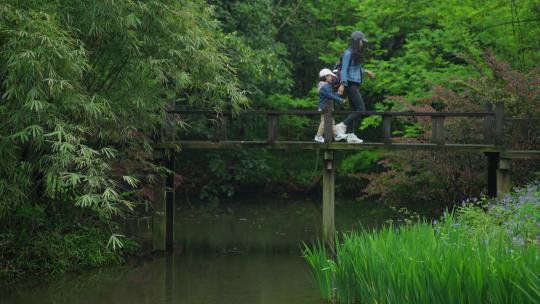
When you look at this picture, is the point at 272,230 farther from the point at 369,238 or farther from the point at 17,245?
the point at 369,238

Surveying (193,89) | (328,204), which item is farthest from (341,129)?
(193,89)

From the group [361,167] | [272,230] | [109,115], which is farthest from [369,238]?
[361,167]

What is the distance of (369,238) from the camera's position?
31.4 ft

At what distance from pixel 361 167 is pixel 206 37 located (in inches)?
486

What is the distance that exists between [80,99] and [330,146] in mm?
5188

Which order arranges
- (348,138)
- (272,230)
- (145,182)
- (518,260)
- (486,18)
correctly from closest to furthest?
1. (518,260)
2. (348,138)
3. (145,182)
4. (272,230)
5. (486,18)

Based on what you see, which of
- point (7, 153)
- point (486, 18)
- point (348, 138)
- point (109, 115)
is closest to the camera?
point (7, 153)

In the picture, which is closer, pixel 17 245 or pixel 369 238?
pixel 369 238

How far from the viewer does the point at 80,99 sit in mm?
12391

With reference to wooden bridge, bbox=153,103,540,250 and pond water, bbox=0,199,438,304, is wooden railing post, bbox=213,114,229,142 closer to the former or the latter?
wooden bridge, bbox=153,103,540,250

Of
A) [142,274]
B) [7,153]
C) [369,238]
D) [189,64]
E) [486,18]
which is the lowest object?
[142,274]

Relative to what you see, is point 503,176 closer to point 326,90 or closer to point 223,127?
point 326,90

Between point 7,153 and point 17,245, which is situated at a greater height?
point 7,153

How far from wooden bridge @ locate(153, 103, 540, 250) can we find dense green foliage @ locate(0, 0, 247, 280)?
0.74 meters
